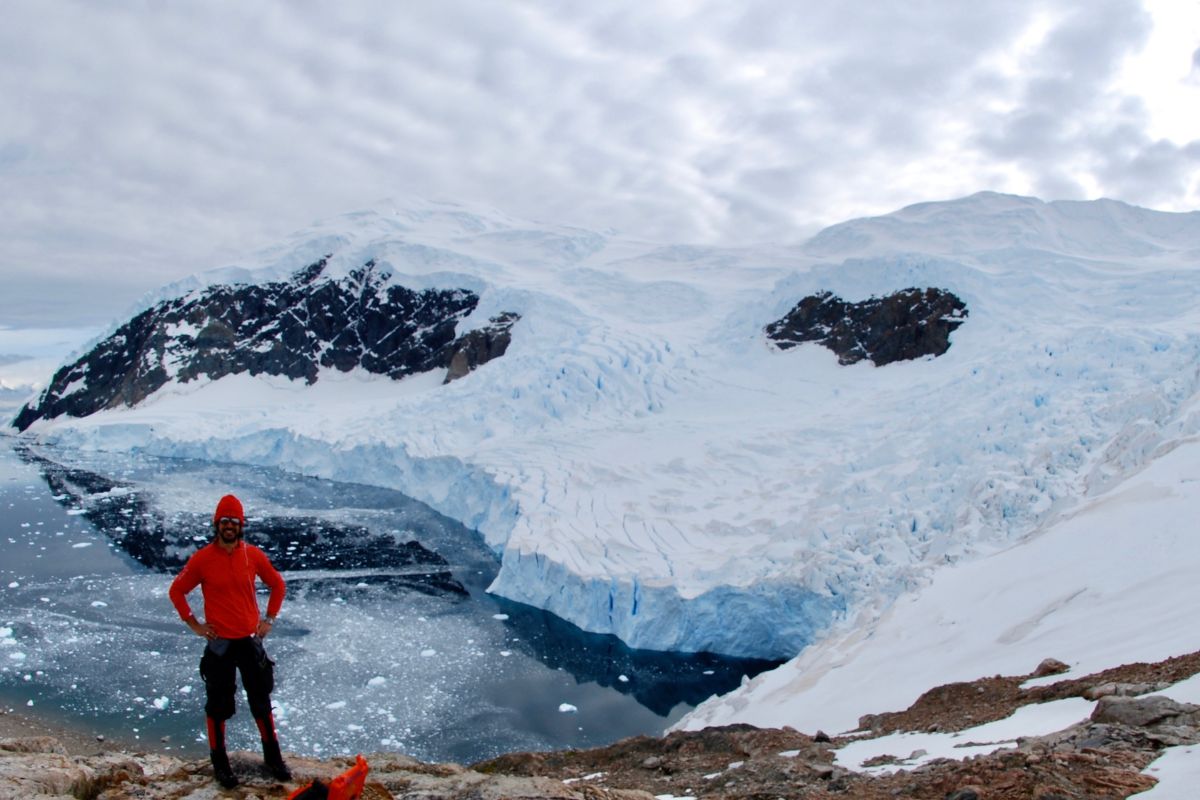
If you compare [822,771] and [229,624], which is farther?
[822,771]

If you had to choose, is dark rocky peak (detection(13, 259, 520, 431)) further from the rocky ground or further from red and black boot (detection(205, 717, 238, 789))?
red and black boot (detection(205, 717, 238, 789))

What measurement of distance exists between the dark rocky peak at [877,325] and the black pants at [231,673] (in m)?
20.0

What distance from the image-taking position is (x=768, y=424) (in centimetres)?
1909

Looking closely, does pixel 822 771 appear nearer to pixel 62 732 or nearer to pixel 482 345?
pixel 62 732

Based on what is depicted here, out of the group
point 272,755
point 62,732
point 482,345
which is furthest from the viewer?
point 482,345

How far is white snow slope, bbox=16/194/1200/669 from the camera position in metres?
12.4

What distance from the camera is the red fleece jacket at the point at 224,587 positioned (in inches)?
136

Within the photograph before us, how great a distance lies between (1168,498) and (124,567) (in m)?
17.0

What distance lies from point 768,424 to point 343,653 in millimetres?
11065

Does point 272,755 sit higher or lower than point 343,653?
higher

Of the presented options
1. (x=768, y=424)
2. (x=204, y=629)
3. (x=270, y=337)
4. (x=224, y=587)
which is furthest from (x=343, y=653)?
(x=270, y=337)

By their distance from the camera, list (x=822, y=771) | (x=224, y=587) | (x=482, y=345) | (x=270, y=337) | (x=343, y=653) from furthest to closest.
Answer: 1. (x=270, y=337)
2. (x=482, y=345)
3. (x=343, y=653)
4. (x=822, y=771)
5. (x=224, y=587)

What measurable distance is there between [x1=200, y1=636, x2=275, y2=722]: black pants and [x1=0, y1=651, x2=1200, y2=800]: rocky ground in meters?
0.29

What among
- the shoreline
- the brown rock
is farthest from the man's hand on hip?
the shoreline
